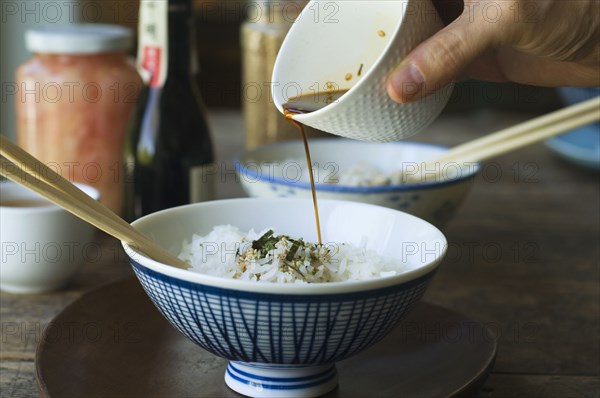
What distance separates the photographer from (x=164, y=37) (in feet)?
5.07

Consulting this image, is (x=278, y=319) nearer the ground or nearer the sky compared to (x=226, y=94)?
nearer the sky

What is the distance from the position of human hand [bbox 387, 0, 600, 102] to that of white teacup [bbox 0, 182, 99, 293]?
0.57m

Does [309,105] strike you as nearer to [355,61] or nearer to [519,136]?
[355,61]

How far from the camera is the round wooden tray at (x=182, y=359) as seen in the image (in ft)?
3.12

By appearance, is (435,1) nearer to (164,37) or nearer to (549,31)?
(549,31)

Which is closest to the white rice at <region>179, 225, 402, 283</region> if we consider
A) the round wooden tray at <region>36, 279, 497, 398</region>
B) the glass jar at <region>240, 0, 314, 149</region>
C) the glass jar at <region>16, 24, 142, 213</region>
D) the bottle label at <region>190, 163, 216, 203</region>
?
the round wooden tray at <region>36, 279, 497, 398</region>

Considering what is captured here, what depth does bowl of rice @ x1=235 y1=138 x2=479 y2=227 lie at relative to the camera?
136 centimetres

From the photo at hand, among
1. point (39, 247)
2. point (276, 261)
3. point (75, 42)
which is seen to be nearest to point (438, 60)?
point (276, 261)

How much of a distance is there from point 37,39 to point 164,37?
0.26 metres

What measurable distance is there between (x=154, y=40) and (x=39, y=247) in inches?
18.4

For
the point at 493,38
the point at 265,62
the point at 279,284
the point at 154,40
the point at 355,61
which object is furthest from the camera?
the point at 265,62

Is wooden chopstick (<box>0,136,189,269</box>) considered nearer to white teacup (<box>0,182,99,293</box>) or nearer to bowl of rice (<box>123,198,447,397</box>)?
bowl of rice (<box>123,198,447,397</box>)

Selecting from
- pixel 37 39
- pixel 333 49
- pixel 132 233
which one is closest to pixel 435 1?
pixel 333 49

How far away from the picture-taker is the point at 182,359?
103cm
